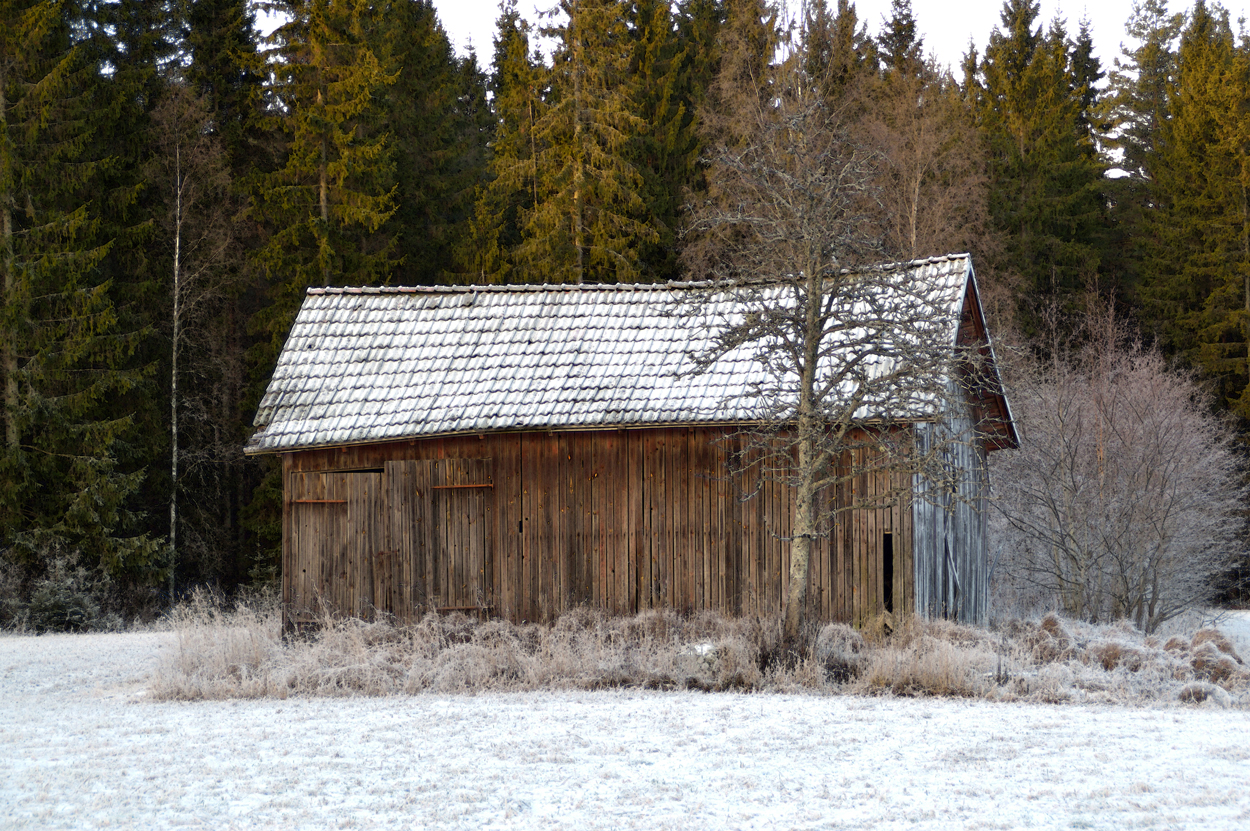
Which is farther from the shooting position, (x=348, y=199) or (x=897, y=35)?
(x=897, y=35)

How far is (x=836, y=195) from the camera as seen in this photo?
45.9 feet

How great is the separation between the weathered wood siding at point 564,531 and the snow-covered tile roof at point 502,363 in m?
0.53

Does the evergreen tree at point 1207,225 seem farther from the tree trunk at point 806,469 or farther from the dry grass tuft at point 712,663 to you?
the tree trunk at point 806,469

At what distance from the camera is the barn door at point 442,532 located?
16.7 m

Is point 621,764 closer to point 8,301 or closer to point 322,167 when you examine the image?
point 8,301

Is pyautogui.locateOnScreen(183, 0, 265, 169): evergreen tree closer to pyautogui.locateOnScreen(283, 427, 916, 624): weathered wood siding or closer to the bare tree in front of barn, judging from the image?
pyautogui.locateOnScreen(283, 427, 916, 624): weathered wood siding

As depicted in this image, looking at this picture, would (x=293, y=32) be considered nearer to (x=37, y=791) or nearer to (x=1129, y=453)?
(x=1129, y=453)

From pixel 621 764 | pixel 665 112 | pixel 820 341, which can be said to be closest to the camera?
pixel 621 764

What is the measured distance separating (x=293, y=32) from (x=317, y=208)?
16.3 ft

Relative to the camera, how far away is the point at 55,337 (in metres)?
26.9

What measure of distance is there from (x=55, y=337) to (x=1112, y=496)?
23894 mm

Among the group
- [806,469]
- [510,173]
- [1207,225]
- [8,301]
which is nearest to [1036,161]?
[1207,225]

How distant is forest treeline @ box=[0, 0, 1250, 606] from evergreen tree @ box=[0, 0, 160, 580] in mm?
68

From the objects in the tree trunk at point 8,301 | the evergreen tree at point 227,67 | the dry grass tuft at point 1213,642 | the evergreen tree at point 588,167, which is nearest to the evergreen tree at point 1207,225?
the evergreen tree at point 588,167
